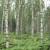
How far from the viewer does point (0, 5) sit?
40.5 meters

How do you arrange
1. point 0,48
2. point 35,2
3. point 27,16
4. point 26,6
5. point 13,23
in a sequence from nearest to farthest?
point 0,48 → point 35,2 → point 26,6 → point 27,16 → point 13,23

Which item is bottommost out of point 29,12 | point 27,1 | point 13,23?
point 13,23

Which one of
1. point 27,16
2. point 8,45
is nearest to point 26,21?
point 27,16

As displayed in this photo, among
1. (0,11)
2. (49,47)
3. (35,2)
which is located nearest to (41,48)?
(49,47)

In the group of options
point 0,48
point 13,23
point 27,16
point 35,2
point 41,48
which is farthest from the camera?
point 13,23

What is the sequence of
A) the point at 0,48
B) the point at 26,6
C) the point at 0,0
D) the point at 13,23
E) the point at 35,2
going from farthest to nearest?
the point at 13,23 → the point at 26,6 → the point at 0,0 → the point at 35,2 → the point at 0,48

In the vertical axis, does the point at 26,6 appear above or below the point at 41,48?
above

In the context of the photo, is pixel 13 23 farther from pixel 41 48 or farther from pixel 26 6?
pixel 41 48

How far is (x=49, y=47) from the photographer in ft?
36.6

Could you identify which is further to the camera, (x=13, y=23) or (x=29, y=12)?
(x=13, y=23)

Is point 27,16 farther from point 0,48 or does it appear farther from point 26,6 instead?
point 0,48

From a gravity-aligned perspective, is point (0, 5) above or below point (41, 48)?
above

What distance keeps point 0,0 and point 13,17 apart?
1122cm

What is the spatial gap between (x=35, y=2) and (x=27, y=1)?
16.0 ft
